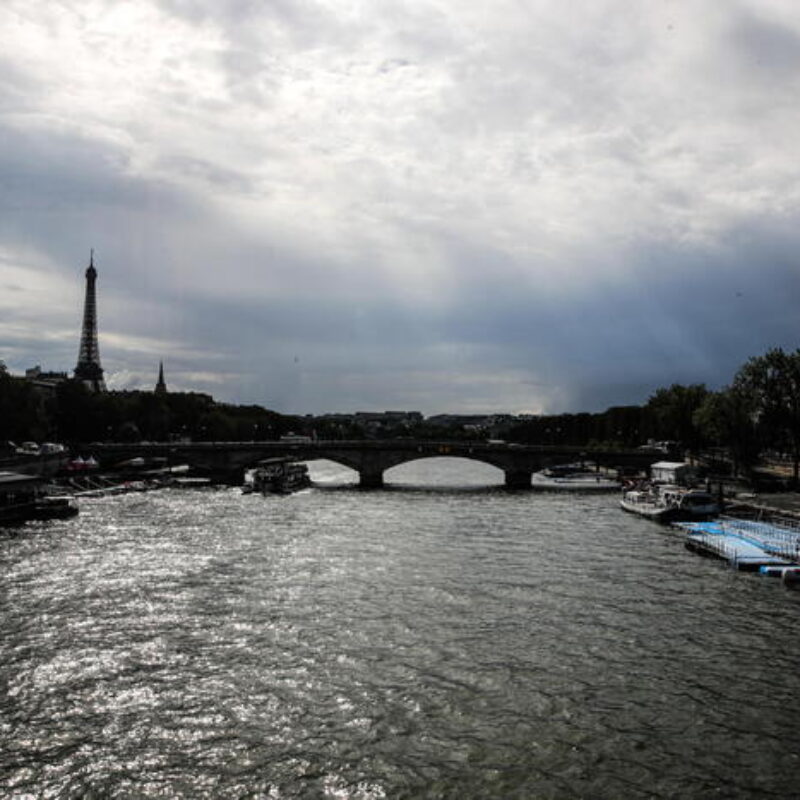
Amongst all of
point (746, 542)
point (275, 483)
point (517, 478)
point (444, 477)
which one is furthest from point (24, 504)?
point (444, 477)

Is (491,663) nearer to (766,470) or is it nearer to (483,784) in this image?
(483,784)

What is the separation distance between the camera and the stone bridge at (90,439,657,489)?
110 metres

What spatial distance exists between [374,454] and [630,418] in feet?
262

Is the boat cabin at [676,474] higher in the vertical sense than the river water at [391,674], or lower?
higher

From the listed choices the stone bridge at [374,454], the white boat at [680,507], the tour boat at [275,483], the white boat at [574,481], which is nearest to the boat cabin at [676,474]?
the white boat at [680,507]

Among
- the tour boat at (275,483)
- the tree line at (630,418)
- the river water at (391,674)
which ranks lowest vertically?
the river water at (391,674)

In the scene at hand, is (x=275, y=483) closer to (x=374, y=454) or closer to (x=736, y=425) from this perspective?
(x=374, y=454)

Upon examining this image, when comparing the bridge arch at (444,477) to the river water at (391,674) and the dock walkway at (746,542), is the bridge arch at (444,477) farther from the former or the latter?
the river water at (391,674)

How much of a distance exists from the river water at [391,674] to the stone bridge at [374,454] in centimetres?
5851

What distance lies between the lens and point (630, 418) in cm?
17125

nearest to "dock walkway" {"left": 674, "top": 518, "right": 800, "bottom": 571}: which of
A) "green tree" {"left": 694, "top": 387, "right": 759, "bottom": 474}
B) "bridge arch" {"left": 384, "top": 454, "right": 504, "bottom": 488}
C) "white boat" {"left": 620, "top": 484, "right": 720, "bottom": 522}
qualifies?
"white boat" {"left": 620, "top": 484, "right": 720, "bottom": 522}

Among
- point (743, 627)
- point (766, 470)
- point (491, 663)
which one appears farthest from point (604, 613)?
point (766, 470)

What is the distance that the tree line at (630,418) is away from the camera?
94.7m

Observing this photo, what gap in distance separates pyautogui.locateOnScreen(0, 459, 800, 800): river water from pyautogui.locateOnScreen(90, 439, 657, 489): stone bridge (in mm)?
58506
